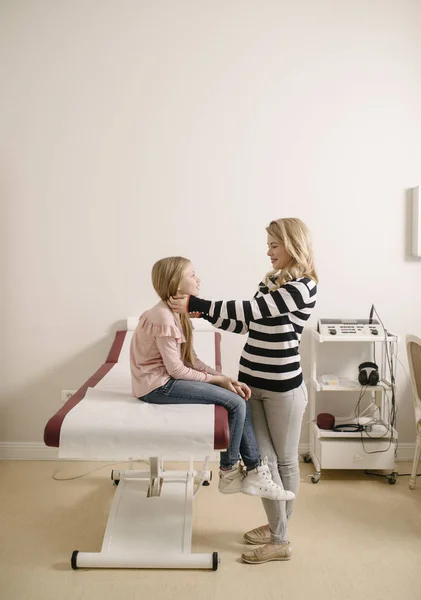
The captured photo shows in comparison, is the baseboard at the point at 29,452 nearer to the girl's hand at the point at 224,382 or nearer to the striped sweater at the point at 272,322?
the girl's hand at the point at 224,382

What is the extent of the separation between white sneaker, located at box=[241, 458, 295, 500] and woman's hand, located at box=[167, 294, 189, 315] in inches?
25.5

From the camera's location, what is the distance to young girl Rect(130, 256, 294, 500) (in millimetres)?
1987

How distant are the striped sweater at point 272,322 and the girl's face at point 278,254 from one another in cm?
10

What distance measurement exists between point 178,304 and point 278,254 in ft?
1.40

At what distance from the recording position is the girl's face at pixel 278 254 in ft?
6.73

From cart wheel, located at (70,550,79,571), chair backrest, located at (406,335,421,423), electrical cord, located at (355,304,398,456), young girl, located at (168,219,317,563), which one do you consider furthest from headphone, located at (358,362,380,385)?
cart wheel, located at (70,550,79,571)

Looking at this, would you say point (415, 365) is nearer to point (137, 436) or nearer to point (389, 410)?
point (389, 410)

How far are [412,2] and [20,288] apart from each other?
2.79 m

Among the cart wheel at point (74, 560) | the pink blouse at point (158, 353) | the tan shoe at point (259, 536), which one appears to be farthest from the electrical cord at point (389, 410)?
the cart wheel at point (74, 560)

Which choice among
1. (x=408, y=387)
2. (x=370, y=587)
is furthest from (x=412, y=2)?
(x=370, y=587)

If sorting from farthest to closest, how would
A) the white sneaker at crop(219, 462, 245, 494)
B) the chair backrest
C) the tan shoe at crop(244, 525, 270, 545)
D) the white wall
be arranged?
the white wall → the chair backrest → the tan shoe at crop(244, 525, 270, 545) → the white sneaker at crop(219, 462, 245, 494)

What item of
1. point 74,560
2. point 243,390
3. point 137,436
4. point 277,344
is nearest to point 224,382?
point 243,390

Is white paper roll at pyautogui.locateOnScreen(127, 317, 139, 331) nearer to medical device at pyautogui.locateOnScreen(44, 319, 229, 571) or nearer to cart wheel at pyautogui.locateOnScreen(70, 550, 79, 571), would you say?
medical device at pyautogui.locateOnScreen(44, 319, 229, 571)

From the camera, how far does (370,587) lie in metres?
A: 1.94
